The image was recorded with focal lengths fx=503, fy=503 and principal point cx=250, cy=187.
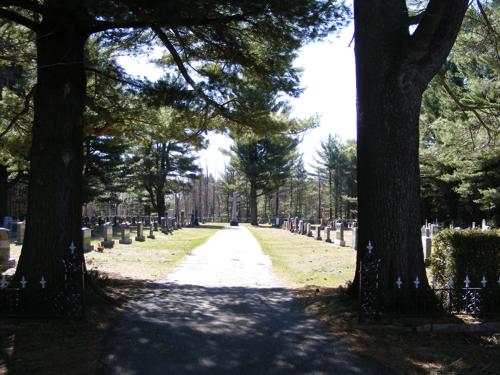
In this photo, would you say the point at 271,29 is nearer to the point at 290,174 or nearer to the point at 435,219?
the point at 435,219

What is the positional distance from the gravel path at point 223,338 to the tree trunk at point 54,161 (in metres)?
1.46

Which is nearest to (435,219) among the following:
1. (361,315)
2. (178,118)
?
(178,118)

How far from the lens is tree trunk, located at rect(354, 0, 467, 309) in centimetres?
701

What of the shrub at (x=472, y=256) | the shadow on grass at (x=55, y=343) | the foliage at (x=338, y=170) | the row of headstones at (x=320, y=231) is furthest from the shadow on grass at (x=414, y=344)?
the foliage at (x=338, y=170)

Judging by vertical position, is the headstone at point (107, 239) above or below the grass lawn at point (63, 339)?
above

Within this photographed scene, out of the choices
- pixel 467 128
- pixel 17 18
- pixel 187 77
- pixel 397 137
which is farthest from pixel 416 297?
pixel 467 128

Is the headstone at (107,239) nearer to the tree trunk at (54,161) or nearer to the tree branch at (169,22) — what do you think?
the tree trunk at (54,161)

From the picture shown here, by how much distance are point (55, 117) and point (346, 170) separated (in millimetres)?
66948

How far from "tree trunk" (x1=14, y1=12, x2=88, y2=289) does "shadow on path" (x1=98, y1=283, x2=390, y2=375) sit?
144cm

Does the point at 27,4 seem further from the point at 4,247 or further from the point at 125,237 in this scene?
the point at 125,237

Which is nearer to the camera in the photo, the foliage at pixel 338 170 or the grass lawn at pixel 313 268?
the grass lawn at pixel 313 268

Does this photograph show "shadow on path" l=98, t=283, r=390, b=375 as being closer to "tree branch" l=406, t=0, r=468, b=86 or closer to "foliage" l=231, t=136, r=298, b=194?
"tree branch" l=406, t=0, r=468, b=86

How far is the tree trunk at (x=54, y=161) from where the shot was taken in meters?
7.20

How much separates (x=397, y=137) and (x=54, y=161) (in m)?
4.94
